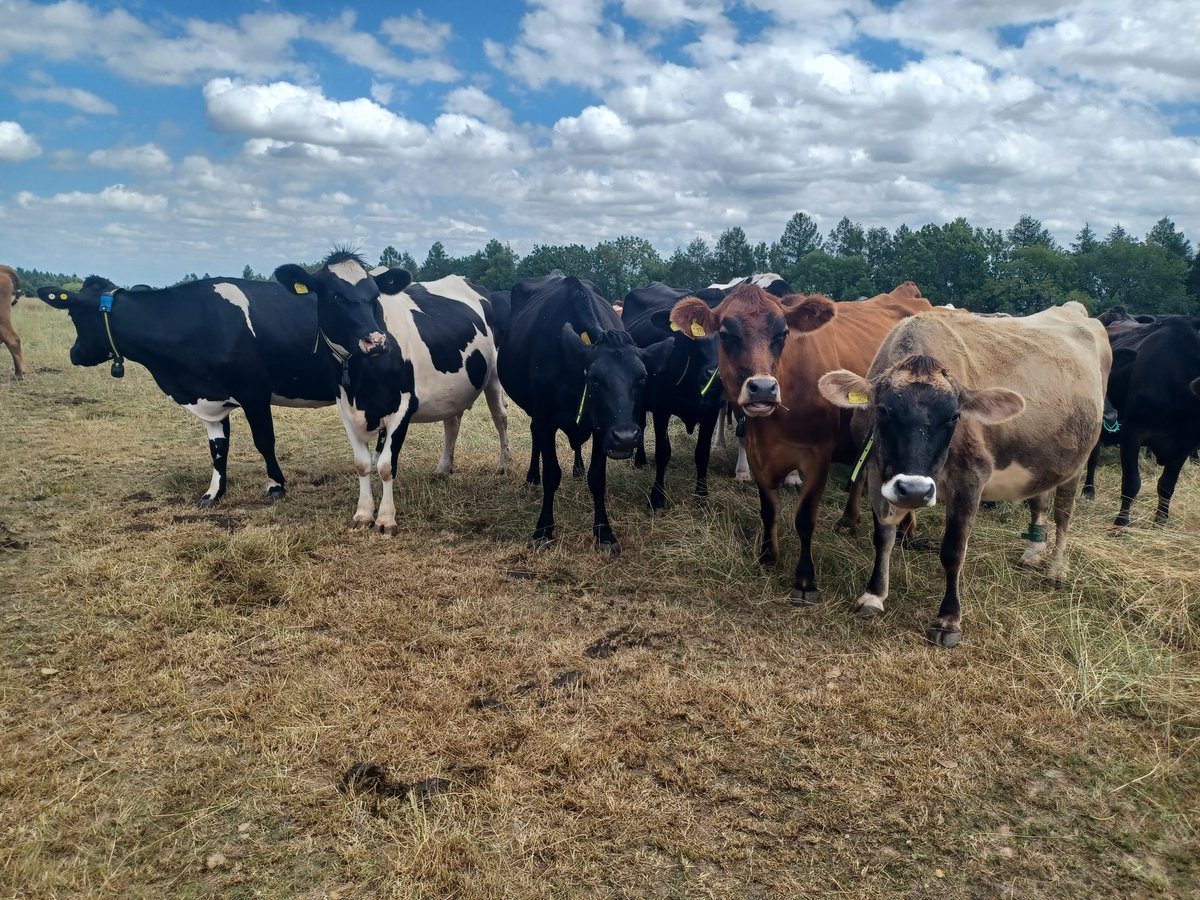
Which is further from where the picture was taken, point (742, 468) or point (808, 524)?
point (742, 468)

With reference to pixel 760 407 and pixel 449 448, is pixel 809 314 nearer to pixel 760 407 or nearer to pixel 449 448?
pixel 760 407

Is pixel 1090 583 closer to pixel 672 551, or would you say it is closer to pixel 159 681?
pixel 672 551

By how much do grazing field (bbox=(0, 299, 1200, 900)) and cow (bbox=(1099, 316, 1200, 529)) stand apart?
0.52 meters

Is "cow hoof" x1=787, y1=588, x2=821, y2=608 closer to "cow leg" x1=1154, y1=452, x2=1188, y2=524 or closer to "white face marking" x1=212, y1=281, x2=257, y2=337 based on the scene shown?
"cow leg" x1=1154, y1=452, x2=1188, y2=524

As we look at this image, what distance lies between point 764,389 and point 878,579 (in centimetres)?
150

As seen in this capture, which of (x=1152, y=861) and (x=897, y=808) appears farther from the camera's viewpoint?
(x=897, y=808)

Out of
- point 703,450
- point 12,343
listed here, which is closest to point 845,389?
point 703,450

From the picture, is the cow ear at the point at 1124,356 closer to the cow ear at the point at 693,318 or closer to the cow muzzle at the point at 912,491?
the cow ear at the point at 693,318

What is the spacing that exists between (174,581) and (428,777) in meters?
2.94

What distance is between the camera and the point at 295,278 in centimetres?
620

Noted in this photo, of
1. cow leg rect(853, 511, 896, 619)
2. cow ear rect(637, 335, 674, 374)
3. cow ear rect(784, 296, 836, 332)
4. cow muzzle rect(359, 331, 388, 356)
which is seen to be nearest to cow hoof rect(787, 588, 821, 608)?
cow leg rect(853, 511, 896, 619)

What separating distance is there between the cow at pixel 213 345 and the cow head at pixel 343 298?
98 centimetres

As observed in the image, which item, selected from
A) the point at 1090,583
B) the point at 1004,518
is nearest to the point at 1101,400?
the point at 1090,583

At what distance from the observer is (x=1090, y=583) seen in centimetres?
483
